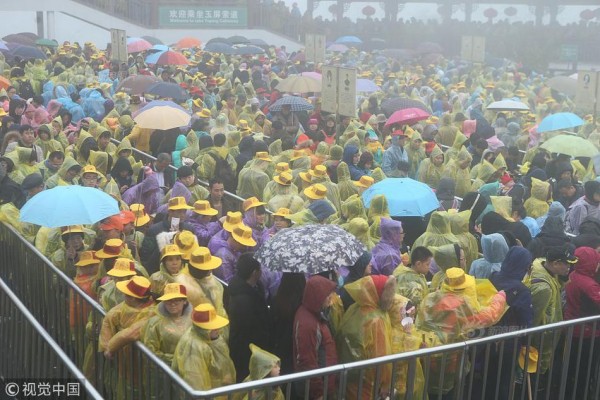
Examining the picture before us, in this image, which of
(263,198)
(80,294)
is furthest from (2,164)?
(80,294)

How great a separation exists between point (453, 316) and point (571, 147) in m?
7.00

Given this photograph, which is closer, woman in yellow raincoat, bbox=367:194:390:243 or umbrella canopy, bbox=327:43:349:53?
woman in yellow raincoat, bbox=367:194:390:243

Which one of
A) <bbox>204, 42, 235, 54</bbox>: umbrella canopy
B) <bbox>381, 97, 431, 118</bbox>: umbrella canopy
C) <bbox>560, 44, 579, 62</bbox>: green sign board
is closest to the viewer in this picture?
<bbox>381, 97, 431, 118</bbox>: umbrella canopy

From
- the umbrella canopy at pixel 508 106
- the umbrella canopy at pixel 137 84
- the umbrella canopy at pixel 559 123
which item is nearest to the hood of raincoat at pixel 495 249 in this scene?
the umbrella canopy at pixel 559 123

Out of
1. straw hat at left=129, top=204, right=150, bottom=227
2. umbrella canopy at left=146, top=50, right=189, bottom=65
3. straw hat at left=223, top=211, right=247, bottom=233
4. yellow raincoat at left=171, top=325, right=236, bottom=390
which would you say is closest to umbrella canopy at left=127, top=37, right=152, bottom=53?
umbrella canopy at left=146, top=50, right=189, bottom=65

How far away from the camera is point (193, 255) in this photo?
6832 millimetres

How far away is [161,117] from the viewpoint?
13484 millimetres

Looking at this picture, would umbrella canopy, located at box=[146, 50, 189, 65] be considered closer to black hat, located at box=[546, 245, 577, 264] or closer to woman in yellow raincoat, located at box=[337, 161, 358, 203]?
woman in yellow raincoat, located at box=[337, 161, 358, 203]

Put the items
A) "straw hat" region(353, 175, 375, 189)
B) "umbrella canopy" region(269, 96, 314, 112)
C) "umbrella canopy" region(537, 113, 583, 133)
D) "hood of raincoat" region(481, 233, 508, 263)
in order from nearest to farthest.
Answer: "hood of raincoat" region(481, 233, 508, 263) < "straw hat" region(353, 175, 375, 189) < "umbrella canopy" region(537, 113, 583, 133) < "umbrella canopy" region(269, 96, 314, 112)

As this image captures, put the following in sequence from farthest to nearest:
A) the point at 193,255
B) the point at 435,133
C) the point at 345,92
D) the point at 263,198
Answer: the point at 435,133, the point at 345,92, the point at 263,198, the point at 193,255

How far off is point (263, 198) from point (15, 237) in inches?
133

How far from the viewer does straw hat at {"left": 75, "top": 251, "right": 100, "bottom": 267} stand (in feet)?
24.8

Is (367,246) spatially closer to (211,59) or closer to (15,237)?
(15,237)

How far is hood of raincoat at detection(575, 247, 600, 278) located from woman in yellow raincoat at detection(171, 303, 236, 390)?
3.19 meters
